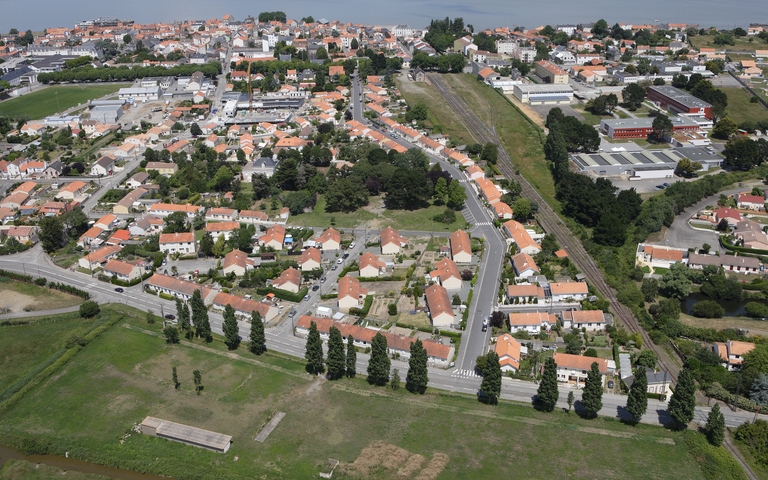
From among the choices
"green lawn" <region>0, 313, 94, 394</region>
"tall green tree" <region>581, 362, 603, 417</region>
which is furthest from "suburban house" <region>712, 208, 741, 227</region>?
"green lawn" <region>0, 313, 94, 394</region>

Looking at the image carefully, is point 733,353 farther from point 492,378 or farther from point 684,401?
point 492,378

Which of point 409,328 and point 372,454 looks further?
point 409,328

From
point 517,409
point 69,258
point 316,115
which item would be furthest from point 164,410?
point 316,115

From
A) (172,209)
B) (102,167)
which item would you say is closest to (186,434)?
(172,209)

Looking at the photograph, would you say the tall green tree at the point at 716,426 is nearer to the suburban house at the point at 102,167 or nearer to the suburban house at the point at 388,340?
the suburban house at the point at 388,340

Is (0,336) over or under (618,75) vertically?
under

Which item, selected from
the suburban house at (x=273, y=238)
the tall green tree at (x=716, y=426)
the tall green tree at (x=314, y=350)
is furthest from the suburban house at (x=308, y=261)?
the tall green tree at (x=716, y=426)

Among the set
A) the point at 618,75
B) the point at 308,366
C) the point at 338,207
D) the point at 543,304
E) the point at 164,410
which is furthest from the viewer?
the point at 618,75

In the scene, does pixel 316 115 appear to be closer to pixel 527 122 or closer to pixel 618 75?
pixel 527 122
